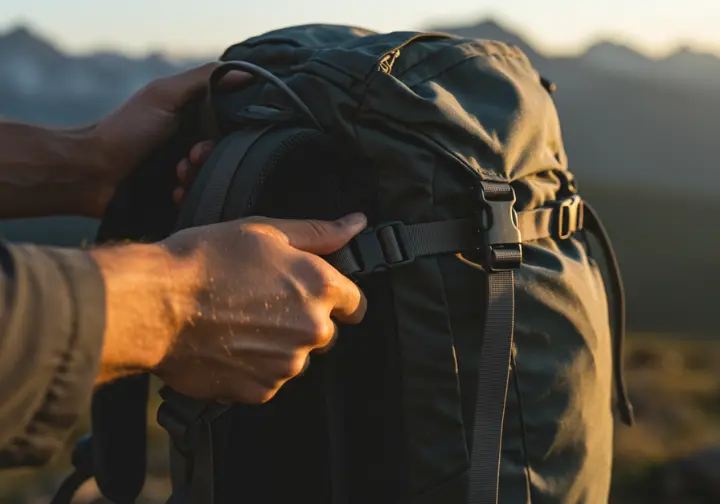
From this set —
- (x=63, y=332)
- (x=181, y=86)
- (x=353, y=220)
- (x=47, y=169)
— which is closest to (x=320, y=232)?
(x=353, y=220)

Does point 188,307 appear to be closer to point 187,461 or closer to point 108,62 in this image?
point 187,461

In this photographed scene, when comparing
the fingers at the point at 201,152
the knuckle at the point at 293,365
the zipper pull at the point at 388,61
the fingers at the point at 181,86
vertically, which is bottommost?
the knuckle at the point at 293,365

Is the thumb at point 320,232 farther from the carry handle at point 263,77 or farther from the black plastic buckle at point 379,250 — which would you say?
the carry handle at point 263,77

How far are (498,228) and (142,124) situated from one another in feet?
2.13

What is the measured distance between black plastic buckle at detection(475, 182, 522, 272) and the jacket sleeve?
0.49m

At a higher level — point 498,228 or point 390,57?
point 390,57

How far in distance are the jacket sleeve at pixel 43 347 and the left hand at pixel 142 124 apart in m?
0.62

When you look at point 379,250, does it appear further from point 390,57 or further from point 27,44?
point 27,44

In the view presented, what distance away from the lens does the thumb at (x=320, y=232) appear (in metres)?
0.95

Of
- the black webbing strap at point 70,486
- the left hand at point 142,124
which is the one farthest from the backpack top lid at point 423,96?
the black webbing strap at point 70,486

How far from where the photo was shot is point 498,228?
3.36 feet

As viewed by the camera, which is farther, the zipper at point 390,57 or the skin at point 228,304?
the zipper at point 390,57

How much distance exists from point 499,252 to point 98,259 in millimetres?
494

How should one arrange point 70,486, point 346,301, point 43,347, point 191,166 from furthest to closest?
point 70,486, point 191,166, point 346,301, point 43,347
